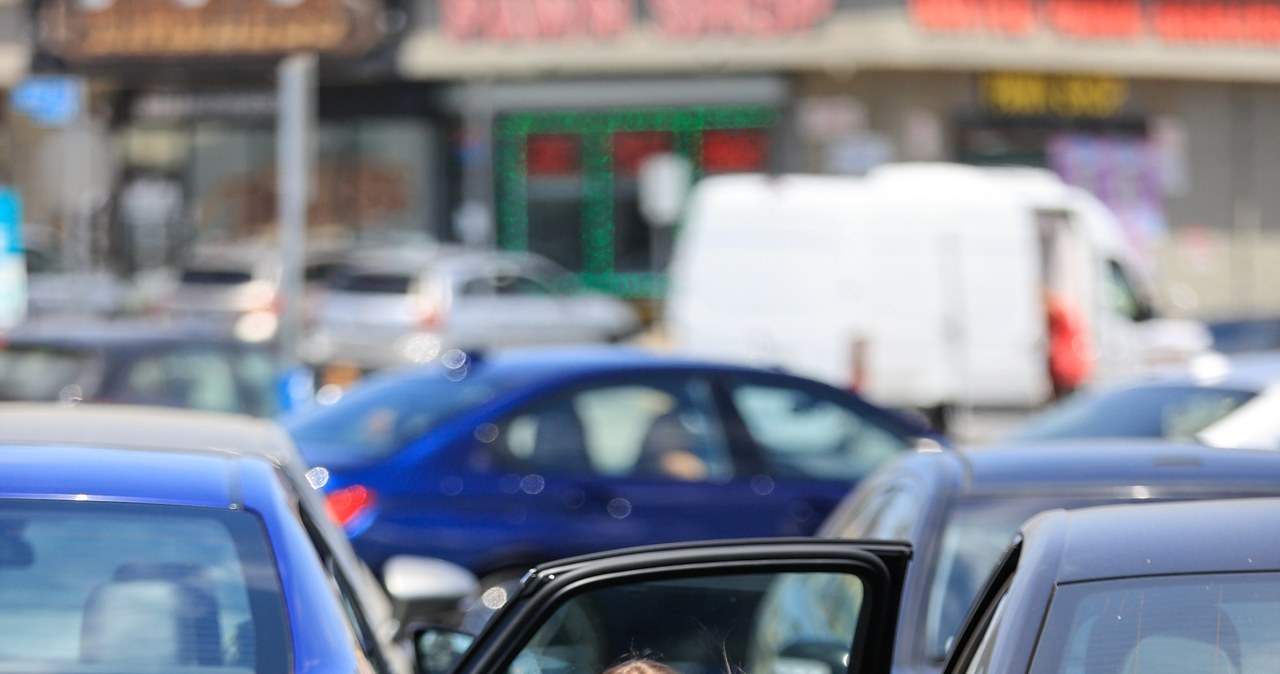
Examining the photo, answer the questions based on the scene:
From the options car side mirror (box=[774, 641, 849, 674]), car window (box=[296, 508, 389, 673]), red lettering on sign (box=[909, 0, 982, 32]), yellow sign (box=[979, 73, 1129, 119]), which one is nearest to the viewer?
car window (box=[296, 508, 389, 673])

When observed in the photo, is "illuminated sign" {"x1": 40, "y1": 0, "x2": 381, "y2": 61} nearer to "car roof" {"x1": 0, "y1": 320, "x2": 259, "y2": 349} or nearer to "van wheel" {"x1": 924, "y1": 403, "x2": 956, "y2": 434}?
"van wheel" {"x1": 924, "y1": 403, "x2": 956, "y2": 434}

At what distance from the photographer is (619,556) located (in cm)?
377

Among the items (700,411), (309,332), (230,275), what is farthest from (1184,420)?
(230,275)

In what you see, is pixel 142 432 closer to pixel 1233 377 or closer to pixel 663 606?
pixel 663 606

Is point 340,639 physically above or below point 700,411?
above

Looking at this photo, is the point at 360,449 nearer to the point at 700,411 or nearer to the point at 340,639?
the point at 700,411

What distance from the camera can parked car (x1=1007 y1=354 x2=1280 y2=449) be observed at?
8.51m

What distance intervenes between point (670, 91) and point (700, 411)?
21265mm

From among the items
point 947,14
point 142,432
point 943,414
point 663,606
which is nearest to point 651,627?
point 663,606

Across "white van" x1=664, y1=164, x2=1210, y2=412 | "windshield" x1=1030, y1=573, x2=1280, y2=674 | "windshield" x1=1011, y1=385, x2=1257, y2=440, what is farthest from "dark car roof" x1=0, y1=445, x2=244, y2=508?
"white van" x1=664, y1=164, x2=1210, y2=412

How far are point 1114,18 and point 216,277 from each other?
13.4m

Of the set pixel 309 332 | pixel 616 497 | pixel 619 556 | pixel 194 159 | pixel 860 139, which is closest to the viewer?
pixel 619 556

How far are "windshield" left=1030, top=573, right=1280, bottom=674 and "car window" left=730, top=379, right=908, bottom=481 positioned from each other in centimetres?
590

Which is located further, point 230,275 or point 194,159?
point 194,159
